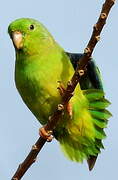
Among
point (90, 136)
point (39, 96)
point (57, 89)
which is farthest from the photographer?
point (90, 136)

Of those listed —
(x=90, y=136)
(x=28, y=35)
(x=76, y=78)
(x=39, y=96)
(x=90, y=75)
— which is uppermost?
(x=76, y=78)

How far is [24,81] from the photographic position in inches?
179

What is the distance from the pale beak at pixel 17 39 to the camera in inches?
180

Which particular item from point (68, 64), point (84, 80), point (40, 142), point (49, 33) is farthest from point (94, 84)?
point (40, 142)

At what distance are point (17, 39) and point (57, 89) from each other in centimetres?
67

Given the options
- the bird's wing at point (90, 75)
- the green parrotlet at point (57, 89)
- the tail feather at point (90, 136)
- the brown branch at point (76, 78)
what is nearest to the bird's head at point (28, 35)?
the green parrotlet at point (57, 89)

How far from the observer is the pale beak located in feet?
15.0

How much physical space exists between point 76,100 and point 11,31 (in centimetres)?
98

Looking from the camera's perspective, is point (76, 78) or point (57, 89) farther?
point (57, 89)

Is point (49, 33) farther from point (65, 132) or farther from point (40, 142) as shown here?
point (40, 142)

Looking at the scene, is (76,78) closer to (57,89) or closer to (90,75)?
(57,89)

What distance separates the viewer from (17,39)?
180 inches

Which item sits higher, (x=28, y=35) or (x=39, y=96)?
(x=28, y=35)

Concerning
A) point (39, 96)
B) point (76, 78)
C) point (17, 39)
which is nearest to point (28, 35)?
point (17, 39)
